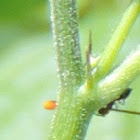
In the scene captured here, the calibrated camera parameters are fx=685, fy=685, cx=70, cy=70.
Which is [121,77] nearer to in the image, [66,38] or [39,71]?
[66,38]

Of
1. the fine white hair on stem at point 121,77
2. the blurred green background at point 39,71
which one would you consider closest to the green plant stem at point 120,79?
the fine white hair on stem at point 121,77

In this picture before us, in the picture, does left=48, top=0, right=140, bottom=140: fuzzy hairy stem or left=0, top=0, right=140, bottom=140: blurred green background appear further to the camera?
left=0, top=0, right=140, bottom=140: blurred green background

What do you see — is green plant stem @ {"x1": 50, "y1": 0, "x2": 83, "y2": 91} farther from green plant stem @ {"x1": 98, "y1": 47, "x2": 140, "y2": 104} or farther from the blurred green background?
the blurred green background

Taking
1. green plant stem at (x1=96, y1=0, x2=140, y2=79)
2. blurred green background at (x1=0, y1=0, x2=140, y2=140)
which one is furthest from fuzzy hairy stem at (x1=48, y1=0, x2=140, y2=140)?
blurred green background at (x1=0, y1=0, x2=140, y2=140)

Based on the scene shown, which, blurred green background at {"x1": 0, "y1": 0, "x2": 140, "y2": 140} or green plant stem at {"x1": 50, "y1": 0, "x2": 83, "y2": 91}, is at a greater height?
green plant stem at {"x1": 50, "y1": 0, "x2": 83, "y2": 91}

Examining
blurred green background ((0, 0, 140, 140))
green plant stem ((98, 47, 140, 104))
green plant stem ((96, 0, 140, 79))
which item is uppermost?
green plant stem ((96, 0, 140, 79))

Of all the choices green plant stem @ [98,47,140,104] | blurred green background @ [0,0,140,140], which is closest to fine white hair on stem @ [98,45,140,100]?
green plant stem @ [98,47,140,104]
